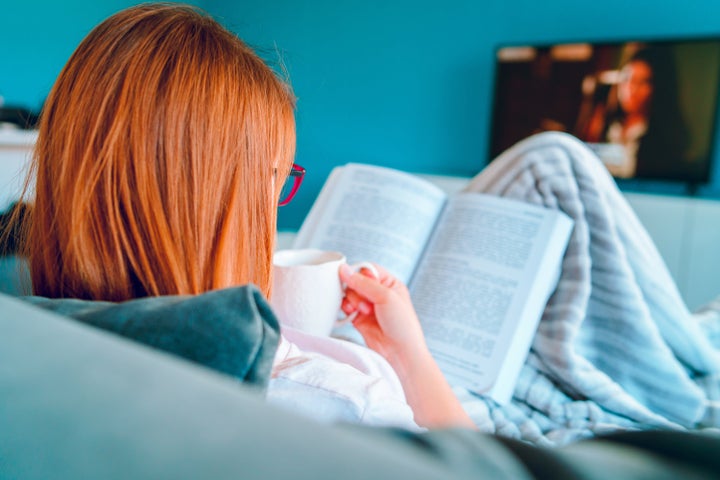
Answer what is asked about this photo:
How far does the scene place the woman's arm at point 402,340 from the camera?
23.1 inches

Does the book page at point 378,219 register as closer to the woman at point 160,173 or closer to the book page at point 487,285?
the book page at point 487,285

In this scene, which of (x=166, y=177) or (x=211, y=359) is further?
(x=166, y=177)

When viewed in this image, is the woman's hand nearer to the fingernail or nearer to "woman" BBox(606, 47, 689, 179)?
the fingernail

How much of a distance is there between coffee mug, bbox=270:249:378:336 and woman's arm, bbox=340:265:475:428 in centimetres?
3

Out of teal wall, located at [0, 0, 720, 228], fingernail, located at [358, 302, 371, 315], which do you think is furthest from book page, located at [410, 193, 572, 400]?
teal wall, located at [0, 0, 720, 228]

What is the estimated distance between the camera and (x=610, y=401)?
0.66 m

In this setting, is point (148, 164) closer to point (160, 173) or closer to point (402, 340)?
point (160, 173)

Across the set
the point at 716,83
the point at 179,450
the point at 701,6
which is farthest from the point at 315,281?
the point at 701,6

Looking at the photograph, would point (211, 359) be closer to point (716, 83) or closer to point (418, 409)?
point (418, 409)

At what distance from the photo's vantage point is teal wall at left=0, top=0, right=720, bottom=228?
8.38 feet

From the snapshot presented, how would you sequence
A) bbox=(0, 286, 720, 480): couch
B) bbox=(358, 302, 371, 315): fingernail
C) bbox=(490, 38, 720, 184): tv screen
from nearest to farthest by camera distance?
bbox=(0, 286, 720, 480): couch, bbox=(358, 302, 371, 315): fingernail, bbox=(490, 38, 720, 184): tv screen

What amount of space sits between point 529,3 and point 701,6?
741 millimetres

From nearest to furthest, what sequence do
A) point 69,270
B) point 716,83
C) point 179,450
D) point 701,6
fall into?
1. point 179,450
2. point 69,270
3. point 716,83
4. point 701,6

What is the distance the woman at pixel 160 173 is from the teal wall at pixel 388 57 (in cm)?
236
